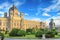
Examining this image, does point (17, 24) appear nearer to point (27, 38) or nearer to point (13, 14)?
point (13, 14)

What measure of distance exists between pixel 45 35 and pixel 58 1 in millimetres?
1719

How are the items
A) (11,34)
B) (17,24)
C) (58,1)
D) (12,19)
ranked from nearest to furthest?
1. (58,1)
2. (11,34)
3. (17,24)
4. (12,19)

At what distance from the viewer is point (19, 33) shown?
9.73m

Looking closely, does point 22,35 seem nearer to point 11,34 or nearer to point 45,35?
point 11,34

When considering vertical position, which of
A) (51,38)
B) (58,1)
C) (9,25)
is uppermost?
(58,1)

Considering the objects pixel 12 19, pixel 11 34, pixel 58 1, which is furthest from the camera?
pixel 12 19

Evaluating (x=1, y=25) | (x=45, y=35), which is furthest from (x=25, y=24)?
(x=45, y=35)

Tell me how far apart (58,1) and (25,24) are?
13.3 feet

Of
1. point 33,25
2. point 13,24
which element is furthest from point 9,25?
point 33,25

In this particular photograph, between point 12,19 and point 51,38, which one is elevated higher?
point 12,19

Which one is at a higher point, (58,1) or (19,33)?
(58,1)

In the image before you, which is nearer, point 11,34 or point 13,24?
point 11,34

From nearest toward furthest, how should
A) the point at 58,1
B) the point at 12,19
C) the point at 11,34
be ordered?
the point at 58,1, the point at 11,34, the point at 12,19

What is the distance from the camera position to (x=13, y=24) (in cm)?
1195
